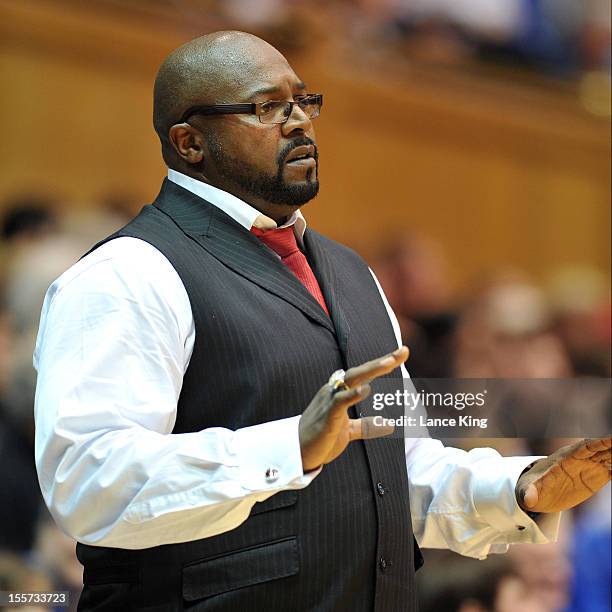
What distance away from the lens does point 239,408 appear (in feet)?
5.68

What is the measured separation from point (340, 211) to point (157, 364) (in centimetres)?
216

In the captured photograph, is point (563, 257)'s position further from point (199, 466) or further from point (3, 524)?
point (199, 466)

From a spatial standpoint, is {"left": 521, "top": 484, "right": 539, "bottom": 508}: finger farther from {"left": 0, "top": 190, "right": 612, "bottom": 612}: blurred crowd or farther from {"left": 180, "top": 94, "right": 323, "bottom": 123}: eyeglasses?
{"left": 180, "top": 94, "right": 323, "bottom": 123}: eyeglasses

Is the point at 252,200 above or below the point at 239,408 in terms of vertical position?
above

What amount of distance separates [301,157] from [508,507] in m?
0.68

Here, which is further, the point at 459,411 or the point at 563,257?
the point at 563,257

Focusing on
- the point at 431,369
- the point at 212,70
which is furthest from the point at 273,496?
the point at 431,369

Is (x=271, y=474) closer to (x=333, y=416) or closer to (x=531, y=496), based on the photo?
(x=333, y=416)

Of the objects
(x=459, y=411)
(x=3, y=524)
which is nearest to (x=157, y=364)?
(x=459, y=411)

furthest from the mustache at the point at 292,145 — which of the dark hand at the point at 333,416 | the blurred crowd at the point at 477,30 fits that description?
the blurred crowd at the point at 477,30

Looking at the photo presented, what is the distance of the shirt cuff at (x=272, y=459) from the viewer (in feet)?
4.85

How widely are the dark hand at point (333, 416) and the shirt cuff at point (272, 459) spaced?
0.5 inches

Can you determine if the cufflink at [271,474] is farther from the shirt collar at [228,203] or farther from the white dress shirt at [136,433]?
the shirt collar at [228,203]

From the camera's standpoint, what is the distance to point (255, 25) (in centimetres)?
336
